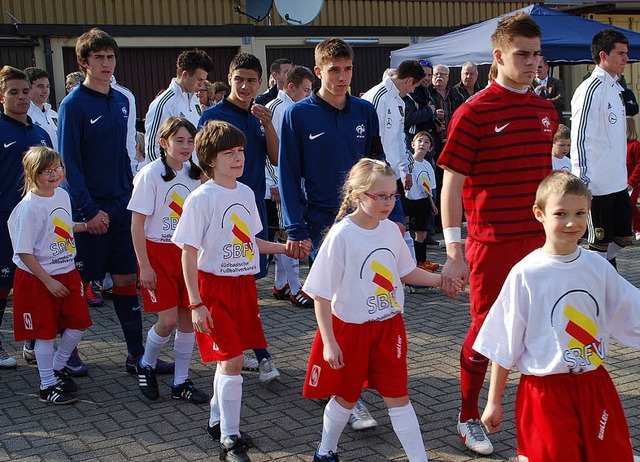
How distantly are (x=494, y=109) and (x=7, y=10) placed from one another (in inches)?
477

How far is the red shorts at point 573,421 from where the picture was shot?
10.7 ft

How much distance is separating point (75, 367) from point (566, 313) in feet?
12.8

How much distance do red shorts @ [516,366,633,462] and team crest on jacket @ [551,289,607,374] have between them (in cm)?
7

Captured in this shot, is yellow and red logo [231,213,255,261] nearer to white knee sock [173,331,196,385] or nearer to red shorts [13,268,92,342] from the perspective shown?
white knee sock [173,331,196,385]

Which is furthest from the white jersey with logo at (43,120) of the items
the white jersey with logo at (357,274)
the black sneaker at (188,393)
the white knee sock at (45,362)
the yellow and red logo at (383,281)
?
the yellow and red logo at (383,281)

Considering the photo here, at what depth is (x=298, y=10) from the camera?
16.2 meters

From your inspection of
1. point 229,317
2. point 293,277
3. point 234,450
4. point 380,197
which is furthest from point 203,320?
point 293,277

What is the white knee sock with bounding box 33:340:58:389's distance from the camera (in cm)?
561

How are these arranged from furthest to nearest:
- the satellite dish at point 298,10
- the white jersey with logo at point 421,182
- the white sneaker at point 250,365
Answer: the satellite dish at point 298,10 < the white jersey with logo at point 421,182 < the white sneaker at point 250,365

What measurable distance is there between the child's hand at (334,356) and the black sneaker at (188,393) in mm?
1657

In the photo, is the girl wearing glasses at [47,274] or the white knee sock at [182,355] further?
the girl wearing glasses at [47,274]

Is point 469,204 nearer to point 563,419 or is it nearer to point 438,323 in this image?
point 563,419

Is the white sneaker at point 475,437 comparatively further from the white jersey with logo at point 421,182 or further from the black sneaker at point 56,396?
the white jersey with logo at point 421,182

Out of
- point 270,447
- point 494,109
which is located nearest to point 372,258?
point 494,109
